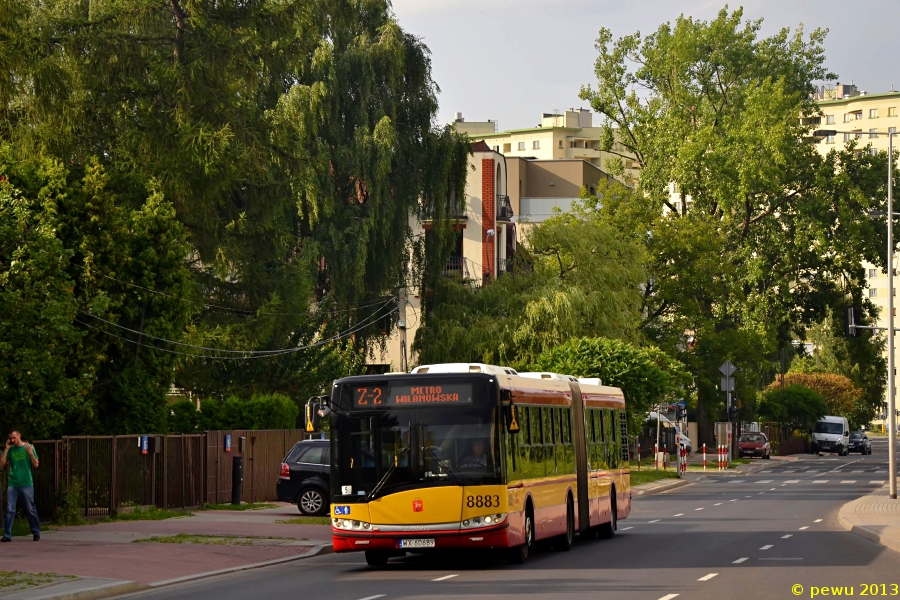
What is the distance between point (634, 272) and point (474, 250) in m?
13.1

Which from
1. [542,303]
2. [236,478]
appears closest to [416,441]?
[236,478]

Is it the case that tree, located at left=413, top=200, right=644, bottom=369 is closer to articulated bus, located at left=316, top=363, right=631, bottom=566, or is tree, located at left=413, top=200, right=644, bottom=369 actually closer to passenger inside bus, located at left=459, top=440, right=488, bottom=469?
articulated bus, located at left=316, top=363, right=631, bottom=566

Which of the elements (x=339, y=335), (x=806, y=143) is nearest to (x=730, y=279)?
(x=806, y=143)

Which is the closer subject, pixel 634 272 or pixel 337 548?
pixel 337 548

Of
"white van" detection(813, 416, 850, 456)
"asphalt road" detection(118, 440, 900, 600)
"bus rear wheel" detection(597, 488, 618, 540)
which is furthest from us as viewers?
"white van" detection(813, 416, 850, 456)

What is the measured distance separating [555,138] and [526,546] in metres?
149

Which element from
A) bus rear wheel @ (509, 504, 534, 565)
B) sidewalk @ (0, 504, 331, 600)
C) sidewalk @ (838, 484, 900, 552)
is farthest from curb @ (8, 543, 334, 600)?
sidewalk @ (838, 484, 900, 552)

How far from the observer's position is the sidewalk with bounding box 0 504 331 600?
16.7m

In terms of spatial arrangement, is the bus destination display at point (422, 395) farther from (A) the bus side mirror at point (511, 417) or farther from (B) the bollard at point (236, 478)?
(B) the bollard at point (236, 478)

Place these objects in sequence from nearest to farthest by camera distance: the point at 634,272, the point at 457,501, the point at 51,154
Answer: the point at 457,501 → the point at 51,154 → the point at 634,272

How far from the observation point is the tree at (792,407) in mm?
96562

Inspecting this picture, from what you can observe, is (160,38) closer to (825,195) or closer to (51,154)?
→ (51,154)

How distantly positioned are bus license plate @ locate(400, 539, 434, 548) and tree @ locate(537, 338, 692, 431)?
92.4 feet

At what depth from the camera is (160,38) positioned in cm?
3750
